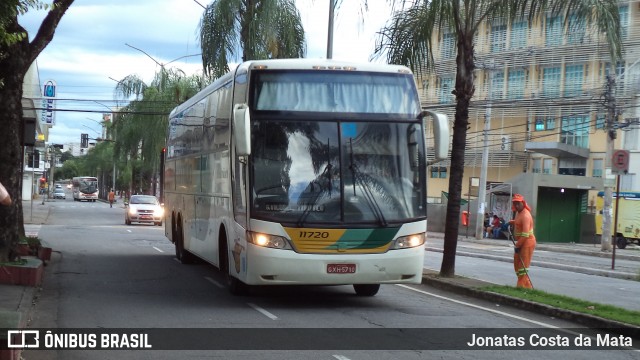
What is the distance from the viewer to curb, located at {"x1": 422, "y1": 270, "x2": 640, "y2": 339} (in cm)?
1066

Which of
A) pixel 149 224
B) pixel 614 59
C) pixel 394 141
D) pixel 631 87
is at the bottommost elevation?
pixel 149 224

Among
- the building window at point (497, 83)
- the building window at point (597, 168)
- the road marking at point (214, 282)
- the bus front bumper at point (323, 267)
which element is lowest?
the road marking at point (214, 282)

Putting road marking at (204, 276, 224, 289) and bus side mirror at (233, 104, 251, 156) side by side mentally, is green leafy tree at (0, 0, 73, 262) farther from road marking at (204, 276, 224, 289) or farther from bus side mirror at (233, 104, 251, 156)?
bus side mirror at (233, 104, 251, 156)

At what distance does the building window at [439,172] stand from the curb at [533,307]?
44.0 meters

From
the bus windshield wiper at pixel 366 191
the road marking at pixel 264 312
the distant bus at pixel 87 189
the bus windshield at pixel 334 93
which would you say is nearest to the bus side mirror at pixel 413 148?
the bus windshield at pixel 334 93

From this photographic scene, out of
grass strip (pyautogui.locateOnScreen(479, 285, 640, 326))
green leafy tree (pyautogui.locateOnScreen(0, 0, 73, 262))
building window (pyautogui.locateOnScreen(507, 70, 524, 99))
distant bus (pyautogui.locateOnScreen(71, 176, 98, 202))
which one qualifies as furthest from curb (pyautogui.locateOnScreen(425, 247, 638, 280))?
distant bus (pyautogui.locateOnScreen(71, 176, 98, 202))

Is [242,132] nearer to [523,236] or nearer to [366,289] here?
[366,289]

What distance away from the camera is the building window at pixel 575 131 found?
162 feet

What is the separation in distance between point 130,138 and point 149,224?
1879cm

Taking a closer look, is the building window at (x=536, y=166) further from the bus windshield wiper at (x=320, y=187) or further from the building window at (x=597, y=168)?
the bus windshield wiper at (x=320, y=187)

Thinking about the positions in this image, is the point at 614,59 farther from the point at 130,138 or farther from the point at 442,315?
the point at 130,138

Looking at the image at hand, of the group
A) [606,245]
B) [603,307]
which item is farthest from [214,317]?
[606,245]

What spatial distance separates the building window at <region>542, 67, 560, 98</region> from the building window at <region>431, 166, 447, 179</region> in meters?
12.2

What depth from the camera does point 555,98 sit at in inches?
1827
